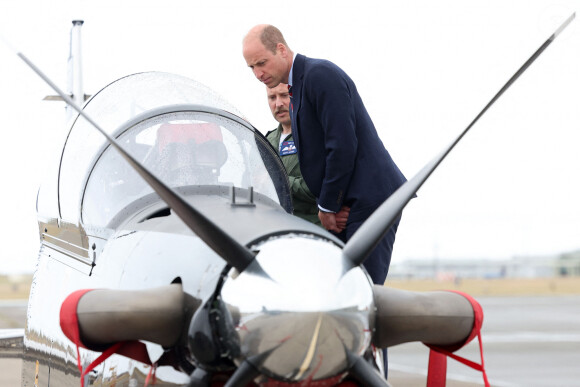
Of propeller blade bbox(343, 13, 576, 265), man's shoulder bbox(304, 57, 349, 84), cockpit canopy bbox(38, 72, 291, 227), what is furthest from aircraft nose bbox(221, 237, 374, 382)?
man's shoulder bbox(304, 57, 349, 84)

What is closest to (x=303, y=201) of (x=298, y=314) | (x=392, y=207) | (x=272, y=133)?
(x=272, y=133)

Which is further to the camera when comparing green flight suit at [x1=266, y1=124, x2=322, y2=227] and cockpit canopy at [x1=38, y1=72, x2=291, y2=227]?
green flight suit at [x1=266, y1=124, x2=322, y2=227]

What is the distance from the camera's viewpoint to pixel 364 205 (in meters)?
4.86

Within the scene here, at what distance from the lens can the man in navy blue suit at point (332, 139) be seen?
15.7ft

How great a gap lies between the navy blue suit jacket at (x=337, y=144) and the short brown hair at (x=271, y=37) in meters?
0.18

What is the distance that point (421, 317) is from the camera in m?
3.39

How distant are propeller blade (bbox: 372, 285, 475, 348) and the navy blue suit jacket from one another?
1407mm

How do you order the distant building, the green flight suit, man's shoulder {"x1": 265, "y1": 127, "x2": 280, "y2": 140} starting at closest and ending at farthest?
the green flight suit, man's shoulder {"x1": 265, "y1": 127, "x2": 280, "y2": 140}, the distant building

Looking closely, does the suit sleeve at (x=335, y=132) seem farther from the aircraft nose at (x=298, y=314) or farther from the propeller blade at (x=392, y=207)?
the aircraft nose at (x=298, y=314)

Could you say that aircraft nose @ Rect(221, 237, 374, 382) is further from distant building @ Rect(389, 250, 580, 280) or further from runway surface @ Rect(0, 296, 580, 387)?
distant building @ Rect(389, 250, 580, 280)

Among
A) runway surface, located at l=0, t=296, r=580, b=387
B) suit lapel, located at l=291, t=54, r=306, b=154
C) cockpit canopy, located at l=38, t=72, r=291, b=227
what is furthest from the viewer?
runway surface, located at l=0, t=296, r=580, b=387

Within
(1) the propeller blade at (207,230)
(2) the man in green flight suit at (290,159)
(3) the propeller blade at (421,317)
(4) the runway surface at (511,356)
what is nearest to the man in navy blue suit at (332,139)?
(2) the man in green flight suit at (290,159)

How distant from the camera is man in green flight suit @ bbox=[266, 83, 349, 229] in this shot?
17.5ft

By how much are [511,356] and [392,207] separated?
17.7 m
